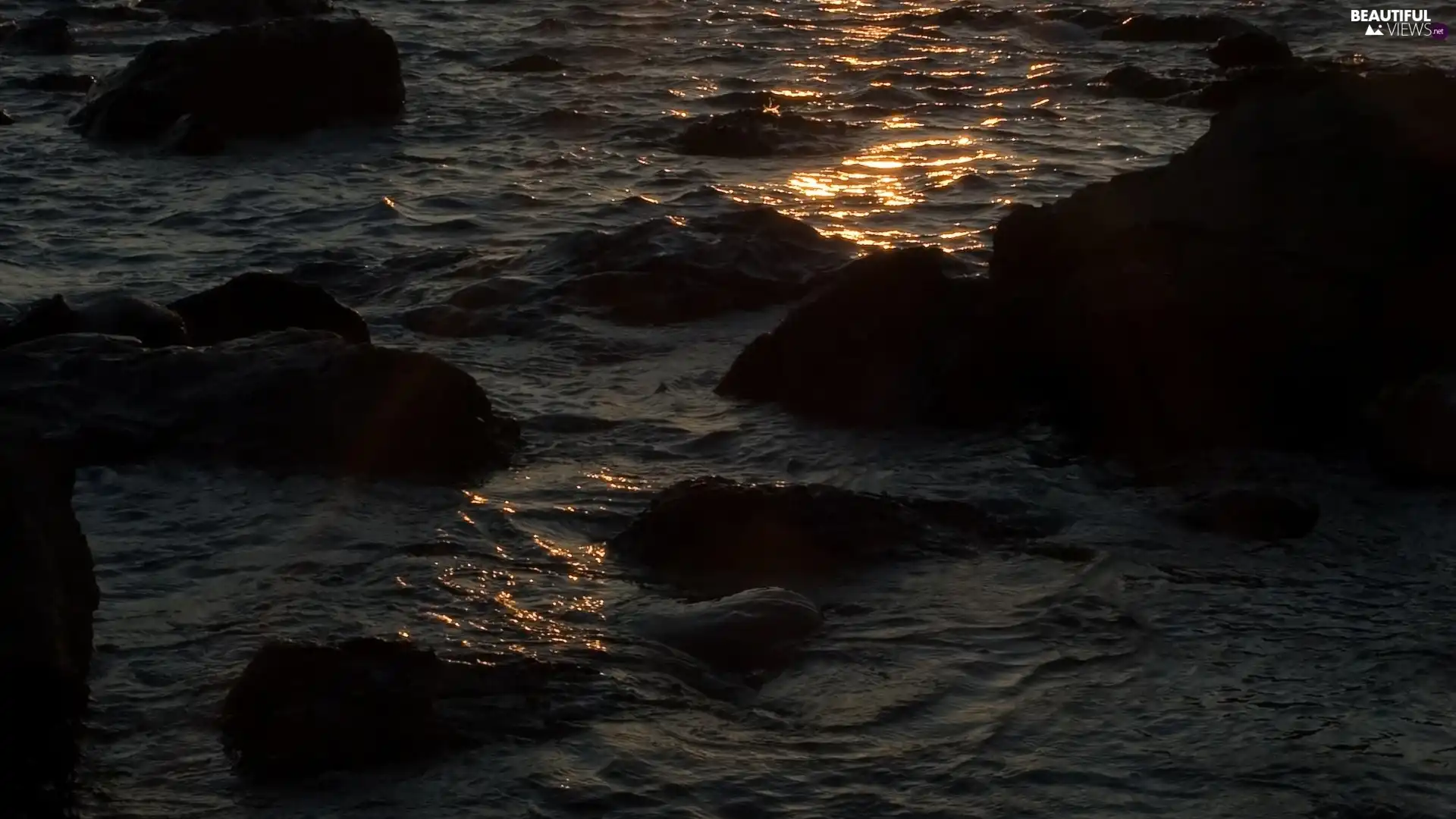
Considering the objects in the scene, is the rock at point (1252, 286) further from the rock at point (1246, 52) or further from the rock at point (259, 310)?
the rock at point (1246, 52)

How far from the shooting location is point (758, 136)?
1728 cm

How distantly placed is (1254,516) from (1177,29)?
17.0 metres

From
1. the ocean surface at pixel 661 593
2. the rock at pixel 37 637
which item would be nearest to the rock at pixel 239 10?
the ocean surface at pixel 661 593

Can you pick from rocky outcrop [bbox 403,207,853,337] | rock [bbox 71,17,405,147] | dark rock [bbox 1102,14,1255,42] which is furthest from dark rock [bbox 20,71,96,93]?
dark rock [bbox 1102,14,1255,42]

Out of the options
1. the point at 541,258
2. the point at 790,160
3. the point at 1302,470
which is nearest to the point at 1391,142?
the point at 1302,470

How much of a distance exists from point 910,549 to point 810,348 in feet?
7.65

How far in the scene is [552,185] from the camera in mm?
15438

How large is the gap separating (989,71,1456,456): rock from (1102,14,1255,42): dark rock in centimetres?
1383

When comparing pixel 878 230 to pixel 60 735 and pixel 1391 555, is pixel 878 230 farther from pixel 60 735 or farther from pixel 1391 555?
pixel 60 735

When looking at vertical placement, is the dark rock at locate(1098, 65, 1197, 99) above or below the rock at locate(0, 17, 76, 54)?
below

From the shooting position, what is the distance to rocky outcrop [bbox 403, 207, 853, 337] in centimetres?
1149

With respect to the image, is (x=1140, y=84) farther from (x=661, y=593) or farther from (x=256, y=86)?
(x=661, y=593)

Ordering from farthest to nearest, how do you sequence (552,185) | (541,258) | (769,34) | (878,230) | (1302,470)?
(769,34) < (552,185) < (878,230) < (541,258) < (1302,470)

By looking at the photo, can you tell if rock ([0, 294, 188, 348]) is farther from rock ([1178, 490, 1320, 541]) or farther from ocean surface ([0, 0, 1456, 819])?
rock ([1178, 490, 1320, 541])
